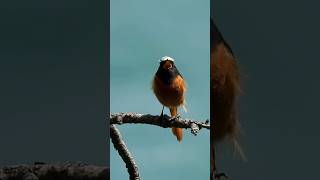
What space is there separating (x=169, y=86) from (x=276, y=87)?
23.0 inches

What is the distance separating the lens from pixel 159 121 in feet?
9.59

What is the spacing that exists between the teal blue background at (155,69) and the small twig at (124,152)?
24mm

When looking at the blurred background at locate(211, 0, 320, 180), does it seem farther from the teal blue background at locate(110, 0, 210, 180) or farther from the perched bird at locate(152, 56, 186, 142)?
the perched bird at locate(152, 56, 186, 142)

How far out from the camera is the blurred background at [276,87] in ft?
8.16

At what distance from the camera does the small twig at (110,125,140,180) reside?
9.27ft

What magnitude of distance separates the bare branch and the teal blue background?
0.03 meters

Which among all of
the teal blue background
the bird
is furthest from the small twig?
the bird

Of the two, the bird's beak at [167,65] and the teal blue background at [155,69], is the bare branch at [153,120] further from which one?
the bird's beak at [167,65]
